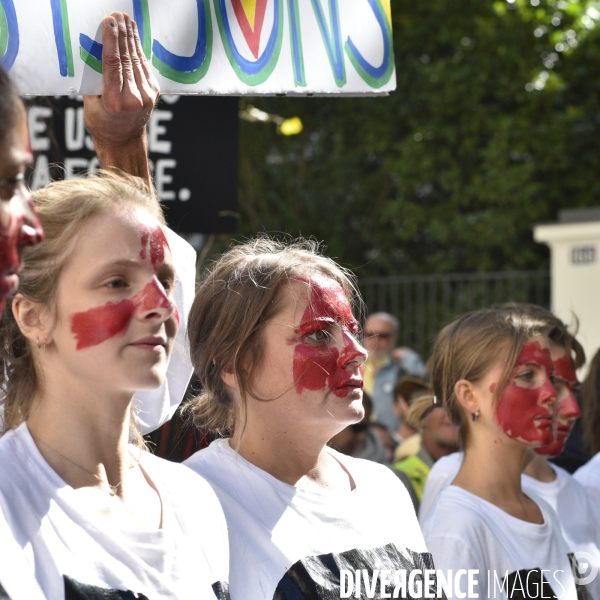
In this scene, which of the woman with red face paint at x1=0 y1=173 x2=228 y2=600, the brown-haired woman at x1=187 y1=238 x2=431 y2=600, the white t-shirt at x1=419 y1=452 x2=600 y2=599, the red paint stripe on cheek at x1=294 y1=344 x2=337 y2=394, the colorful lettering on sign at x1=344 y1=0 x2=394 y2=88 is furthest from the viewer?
the white t-shirt at x1=419 y1=452 x2=600 y2=599

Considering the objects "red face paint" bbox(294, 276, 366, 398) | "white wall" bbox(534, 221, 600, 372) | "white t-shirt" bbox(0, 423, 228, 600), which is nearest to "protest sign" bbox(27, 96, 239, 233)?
"red face paint" bbox(294, 276, 366, 398)

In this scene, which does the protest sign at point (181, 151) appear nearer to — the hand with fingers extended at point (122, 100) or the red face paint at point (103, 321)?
the hand with fingers extended at point (122, 100)

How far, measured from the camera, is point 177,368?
2.52 meters

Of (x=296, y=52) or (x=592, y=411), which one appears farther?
(x=592, y=411)

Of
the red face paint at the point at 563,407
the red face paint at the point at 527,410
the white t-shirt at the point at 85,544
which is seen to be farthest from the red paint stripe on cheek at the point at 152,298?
the red face paint at the point at 563,407

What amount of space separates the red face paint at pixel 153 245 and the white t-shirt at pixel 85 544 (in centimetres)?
39

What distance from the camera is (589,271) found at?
8961 millimetres

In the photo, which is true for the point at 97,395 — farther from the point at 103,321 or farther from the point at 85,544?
the point at 85,544

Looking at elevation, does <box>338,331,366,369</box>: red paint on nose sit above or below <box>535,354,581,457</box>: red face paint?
above

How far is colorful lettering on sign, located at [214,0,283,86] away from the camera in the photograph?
2643mm

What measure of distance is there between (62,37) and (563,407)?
201 cm

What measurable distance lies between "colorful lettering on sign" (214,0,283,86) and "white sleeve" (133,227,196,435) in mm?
513

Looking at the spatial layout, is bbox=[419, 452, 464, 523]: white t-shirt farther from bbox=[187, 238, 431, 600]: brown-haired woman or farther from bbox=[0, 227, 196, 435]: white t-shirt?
bbox=[0, 227, 196, 435]: white t-shirt

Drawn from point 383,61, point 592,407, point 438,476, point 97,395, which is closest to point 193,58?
point 383,61
